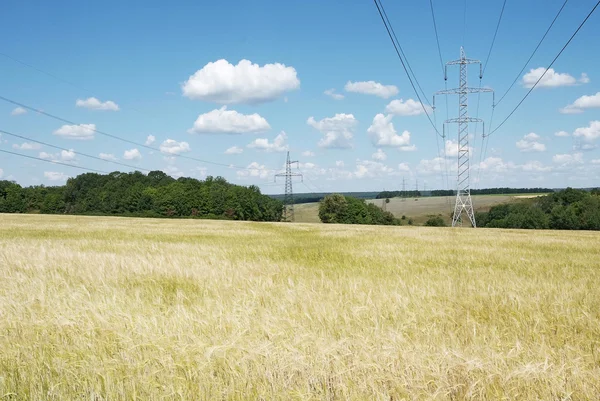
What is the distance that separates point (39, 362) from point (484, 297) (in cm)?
566

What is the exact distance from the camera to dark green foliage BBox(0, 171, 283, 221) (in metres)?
107

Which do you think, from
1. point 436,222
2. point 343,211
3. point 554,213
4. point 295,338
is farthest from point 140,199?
point 295,338

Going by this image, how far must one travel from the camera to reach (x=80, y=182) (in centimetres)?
13425

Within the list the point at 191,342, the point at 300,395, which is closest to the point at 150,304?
the point at 191,342

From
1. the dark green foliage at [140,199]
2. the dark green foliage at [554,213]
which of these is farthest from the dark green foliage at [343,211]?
the dark green foliage at [554,213]

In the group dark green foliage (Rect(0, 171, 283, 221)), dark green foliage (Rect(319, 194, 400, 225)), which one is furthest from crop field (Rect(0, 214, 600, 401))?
dark green foliage (Rect(319, 194, 400, 225))

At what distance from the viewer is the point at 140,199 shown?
108250 millimetres

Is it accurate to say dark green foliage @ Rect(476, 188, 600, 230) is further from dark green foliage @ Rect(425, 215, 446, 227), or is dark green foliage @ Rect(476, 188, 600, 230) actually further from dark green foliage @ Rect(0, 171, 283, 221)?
dark green foliage @ Rect(0, 171, 283, 221)

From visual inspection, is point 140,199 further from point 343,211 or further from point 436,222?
point 436,222

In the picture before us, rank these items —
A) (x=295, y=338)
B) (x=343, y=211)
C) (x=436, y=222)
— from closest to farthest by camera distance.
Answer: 1. (x=295, y=338)
2. (x=343, y=211)
3. (x=436, y=222)

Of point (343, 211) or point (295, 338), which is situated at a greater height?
Result: point (343, 211)

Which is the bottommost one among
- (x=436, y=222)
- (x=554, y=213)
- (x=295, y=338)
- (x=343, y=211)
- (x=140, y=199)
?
(x=436, y=222)

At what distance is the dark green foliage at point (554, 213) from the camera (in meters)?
98.1

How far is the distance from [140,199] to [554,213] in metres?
97.6
